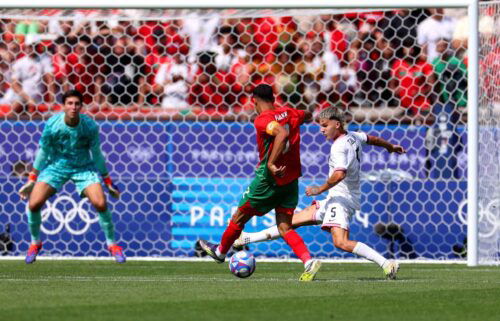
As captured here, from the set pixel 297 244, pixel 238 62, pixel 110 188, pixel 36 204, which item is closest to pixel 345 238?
pixel 297 244

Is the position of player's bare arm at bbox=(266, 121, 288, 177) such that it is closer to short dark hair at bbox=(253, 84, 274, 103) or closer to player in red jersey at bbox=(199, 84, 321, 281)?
player in red jersey at bbox=(199, 84, 321, 281)

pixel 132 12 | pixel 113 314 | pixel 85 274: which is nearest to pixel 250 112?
pixel 132 12

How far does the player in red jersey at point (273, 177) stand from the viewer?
9492 millimetres

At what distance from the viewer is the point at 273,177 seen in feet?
31.8

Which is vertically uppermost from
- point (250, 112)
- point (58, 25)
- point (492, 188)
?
point (58, 25)

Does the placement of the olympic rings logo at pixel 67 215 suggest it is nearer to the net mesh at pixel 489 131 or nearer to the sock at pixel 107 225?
the sock at pixel 107 225

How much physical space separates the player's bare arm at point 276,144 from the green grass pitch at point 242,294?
92 cm

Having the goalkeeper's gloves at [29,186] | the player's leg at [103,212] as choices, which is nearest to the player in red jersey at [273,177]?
the player's leg at [103,212]

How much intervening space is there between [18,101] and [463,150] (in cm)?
601

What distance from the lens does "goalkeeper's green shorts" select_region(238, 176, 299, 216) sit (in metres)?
9.73

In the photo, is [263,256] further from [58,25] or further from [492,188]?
[58,25]

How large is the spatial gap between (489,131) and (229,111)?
3.64 metres

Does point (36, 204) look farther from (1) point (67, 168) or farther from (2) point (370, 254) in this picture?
(2) point (370, 254)

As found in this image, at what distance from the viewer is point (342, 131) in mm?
9719
